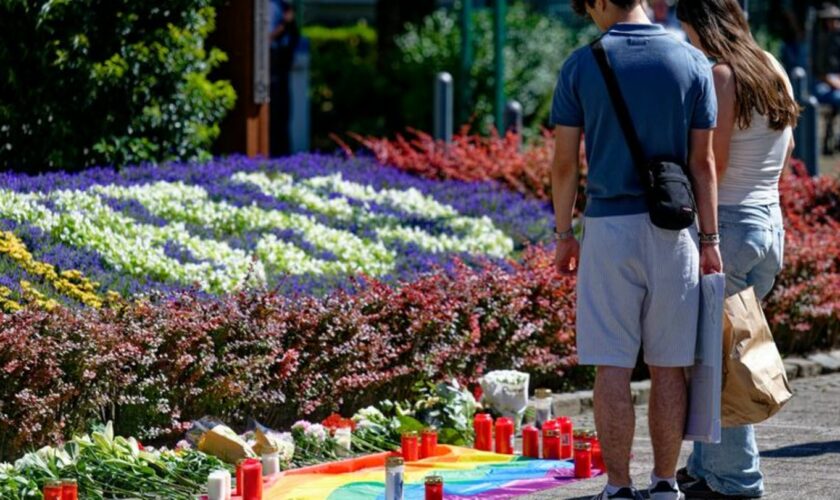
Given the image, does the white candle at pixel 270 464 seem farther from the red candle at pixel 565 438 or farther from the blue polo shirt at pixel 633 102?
the blue polo shirt at pixel 633 102

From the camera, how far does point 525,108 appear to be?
19578 mm

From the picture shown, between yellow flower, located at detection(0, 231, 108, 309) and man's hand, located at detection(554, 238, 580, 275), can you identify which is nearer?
man's hand, located at detection(554, 238, 580, 275)

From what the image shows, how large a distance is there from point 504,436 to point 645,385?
1.90 metres

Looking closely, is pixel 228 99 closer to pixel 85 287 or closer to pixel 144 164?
pixel 144 164

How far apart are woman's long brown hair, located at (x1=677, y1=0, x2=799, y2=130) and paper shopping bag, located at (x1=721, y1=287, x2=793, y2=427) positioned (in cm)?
74

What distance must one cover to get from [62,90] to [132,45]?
58 centimetres

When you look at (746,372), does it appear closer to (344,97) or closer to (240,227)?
(240,227)

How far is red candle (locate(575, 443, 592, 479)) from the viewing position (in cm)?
711

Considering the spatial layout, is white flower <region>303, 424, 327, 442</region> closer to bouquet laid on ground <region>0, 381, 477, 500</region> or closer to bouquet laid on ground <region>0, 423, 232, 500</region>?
bouquet laid on ground <region>0, 381, 477, 500</region>

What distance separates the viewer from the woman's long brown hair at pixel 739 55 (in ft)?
21.2

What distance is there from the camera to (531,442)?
753cm

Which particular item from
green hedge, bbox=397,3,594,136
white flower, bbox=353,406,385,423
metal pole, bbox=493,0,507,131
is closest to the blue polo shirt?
white flower, bbox=353,406,385,423

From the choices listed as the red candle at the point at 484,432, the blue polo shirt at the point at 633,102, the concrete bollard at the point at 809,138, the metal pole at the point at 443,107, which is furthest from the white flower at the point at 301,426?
the concrete bollard at the point at 809,138

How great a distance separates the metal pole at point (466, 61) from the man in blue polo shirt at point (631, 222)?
11925 mm
